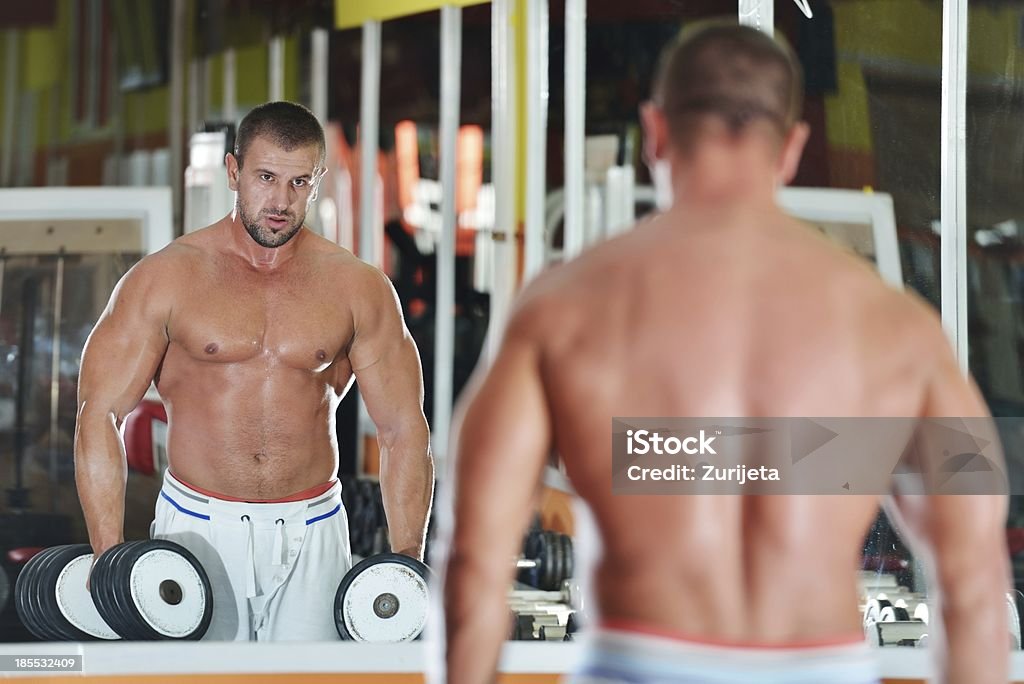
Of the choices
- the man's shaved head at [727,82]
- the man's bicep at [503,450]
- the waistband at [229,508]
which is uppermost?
the man's shaved head at [727,82]

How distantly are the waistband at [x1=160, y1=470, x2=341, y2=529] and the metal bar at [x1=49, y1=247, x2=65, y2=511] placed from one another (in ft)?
6.67

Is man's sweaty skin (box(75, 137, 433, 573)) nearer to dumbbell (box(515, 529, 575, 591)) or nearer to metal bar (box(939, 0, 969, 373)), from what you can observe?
dumbbell (box(515, 529, 575, 591))

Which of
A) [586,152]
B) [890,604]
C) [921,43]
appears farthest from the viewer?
[586,152]

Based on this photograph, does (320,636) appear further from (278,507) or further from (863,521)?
(863,521)

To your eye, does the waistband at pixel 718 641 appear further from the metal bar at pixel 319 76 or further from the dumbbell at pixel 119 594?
the metal bar at pixel 319 76

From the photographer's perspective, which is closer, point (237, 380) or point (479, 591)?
point (479, 591)

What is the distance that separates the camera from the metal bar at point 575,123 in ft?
15.5

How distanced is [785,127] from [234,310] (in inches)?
81.0

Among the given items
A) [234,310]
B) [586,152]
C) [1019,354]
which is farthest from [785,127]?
[586,152]

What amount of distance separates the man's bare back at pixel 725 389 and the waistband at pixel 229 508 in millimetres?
2022

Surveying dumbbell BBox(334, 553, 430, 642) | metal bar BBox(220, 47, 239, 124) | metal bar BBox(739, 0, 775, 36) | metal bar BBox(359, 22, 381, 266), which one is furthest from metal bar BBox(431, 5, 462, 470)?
dumbbell BBox(334, 553, 430, 642)

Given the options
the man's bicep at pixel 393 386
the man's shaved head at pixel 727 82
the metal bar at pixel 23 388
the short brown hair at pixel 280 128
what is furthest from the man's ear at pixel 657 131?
the metal bar at pixel 23 388

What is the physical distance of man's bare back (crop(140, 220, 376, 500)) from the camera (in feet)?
10.9

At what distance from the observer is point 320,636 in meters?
3.35
